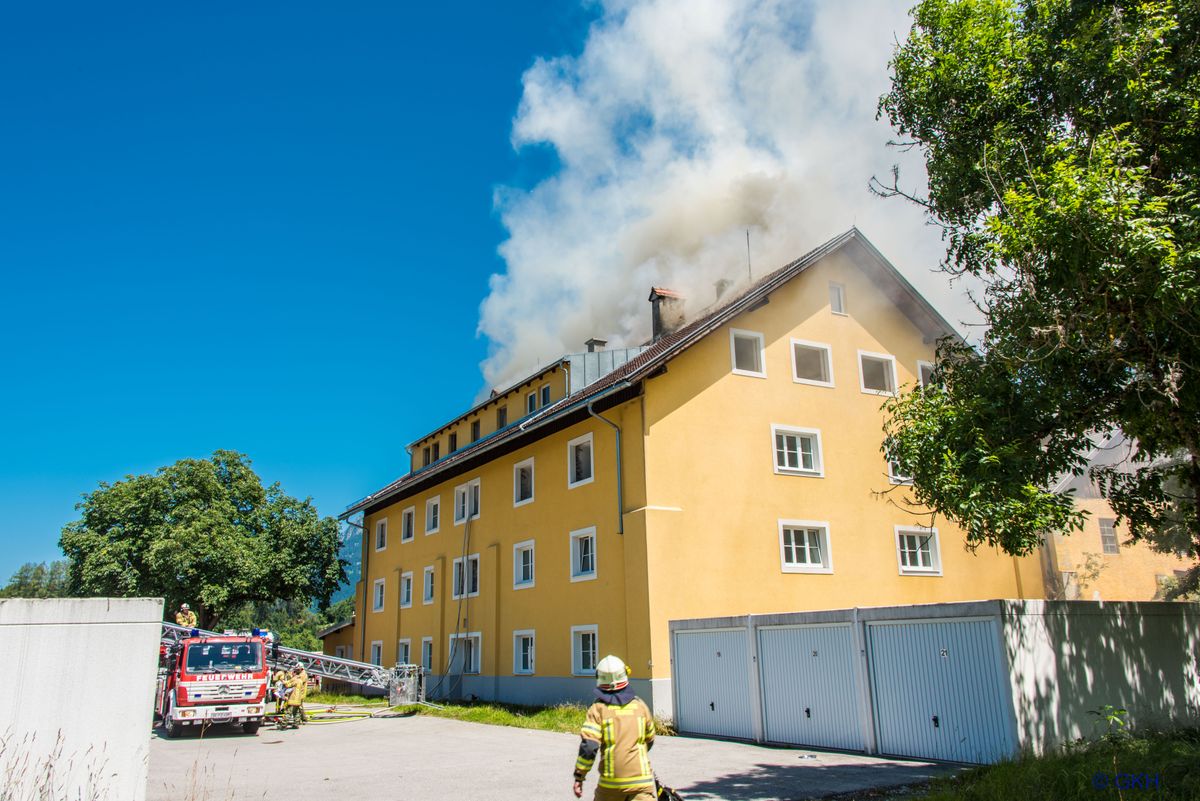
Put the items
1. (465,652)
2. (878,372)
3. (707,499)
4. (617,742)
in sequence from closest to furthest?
1. (617,742)
2. (707,499)
3. (878,372)
4. (465,652)

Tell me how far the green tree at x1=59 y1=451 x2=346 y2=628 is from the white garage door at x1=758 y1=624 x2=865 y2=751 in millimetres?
29994

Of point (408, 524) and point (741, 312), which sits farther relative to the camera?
point (408, 524)

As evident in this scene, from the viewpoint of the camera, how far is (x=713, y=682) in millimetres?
17312

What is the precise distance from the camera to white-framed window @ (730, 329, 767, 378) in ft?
77.4

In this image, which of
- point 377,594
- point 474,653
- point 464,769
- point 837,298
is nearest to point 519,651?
point 474,653

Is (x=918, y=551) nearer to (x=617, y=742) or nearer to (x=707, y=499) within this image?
(x=707, y=499)

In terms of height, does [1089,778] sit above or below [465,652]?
below

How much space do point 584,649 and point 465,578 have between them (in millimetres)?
7369

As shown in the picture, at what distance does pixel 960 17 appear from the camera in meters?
12.2

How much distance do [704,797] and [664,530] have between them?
411 inches

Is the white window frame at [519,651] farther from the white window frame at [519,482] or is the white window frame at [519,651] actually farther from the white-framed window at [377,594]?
the white-framed window at [377,594]

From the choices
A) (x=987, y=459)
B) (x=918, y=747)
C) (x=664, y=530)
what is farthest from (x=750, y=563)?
A: (x=987, y=459)

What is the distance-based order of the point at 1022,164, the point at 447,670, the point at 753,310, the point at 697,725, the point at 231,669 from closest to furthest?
Answer: the point at 1022,164 < the point at 697,725 < the point at 231,669 < the point at 753,310 < the point at 447,670

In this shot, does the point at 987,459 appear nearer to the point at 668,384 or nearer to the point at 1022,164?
the point at 1022,164
